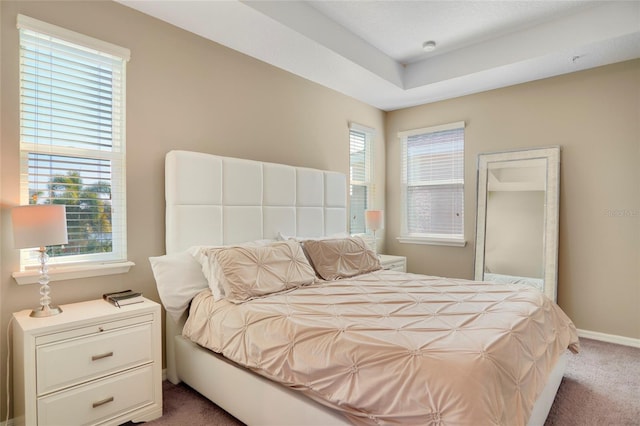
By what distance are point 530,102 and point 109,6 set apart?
4.02 m

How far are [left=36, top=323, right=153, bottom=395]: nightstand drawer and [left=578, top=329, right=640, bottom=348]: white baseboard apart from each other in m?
3.98

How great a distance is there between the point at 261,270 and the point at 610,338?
3462 mm

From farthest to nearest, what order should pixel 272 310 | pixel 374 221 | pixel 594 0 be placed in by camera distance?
1. pixel 374 221
2. pixel 594 0
3. pixel 272 310

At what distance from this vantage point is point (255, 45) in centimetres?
302

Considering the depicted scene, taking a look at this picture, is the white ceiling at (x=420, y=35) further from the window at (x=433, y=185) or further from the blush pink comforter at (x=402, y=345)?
the blush pink comforter at (x=402, y=345)

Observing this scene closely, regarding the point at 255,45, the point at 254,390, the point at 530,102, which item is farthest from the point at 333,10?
the point at 254,390

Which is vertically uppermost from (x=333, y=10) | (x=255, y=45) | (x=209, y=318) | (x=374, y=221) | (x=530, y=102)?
(x=333, y=10)

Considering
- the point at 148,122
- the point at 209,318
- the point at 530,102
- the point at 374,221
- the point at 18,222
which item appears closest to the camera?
the point at 18,222

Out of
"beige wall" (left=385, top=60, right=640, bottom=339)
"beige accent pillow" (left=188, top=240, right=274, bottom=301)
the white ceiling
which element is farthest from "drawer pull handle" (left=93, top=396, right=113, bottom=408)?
"beige wall" (left=385, top=60, right=640, bottom=339)

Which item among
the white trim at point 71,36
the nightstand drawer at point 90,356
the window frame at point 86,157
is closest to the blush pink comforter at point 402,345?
the nightstand drawer at point 90,356

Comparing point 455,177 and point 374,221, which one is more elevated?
point 455,177

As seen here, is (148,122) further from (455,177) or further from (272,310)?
(455,177)

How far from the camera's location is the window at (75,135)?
6.86 ft

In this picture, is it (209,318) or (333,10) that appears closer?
(209,318)
